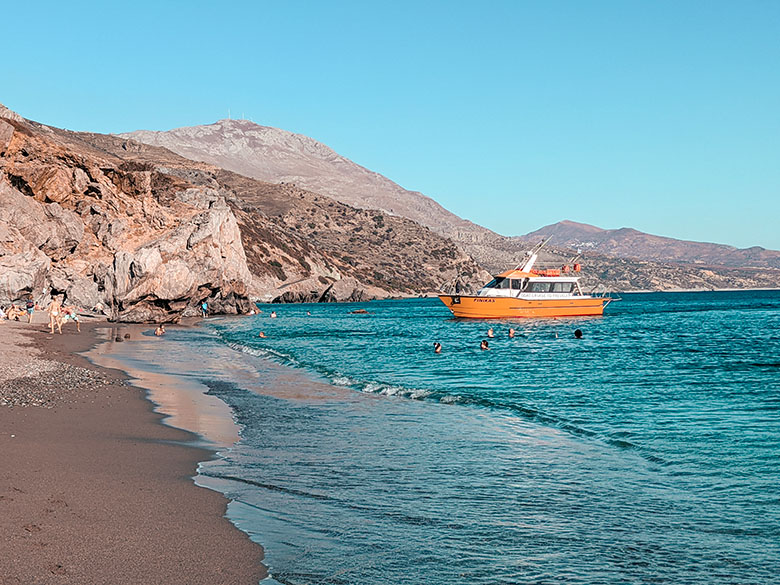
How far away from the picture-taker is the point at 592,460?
36.9 ft

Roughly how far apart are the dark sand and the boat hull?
47859 mm

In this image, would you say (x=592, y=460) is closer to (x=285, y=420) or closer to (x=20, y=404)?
(x=285, y=420)

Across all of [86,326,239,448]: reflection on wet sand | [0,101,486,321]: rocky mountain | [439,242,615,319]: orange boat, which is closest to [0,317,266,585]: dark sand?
[86,326,239,448]: reflection on wet sand

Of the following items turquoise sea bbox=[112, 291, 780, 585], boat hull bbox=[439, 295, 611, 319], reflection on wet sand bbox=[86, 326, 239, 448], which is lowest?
reflection on wet sand bbox=[86, 326, 239, 448]

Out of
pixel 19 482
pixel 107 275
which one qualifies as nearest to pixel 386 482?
pixel 19 482

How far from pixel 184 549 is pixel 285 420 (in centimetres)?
859

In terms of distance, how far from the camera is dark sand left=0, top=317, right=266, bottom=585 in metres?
5.80

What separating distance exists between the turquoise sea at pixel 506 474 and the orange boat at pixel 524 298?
→ 110 ft

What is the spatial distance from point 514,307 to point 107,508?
5353 centimetres

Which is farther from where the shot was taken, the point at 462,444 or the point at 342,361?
the point at 342,361

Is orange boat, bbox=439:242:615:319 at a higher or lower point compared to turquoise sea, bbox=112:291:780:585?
higher

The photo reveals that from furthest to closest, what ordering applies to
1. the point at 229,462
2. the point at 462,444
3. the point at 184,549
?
the point at 462,444 → the point at 229,462 → the point at 184,549

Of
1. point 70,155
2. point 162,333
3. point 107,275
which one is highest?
point 70,155

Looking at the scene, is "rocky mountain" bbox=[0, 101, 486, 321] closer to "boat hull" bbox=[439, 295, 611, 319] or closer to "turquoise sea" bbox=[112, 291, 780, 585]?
"boat hull" bbox=[439, 295, 611, 319]
